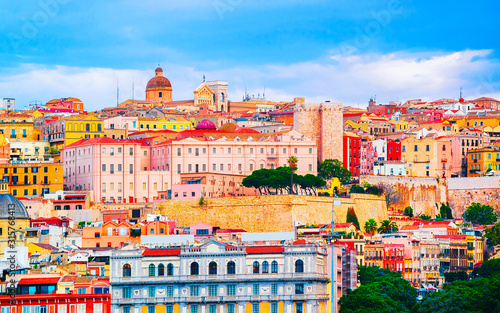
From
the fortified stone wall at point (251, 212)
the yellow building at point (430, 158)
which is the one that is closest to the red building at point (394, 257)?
the fortified stone wall at point (251, 212)

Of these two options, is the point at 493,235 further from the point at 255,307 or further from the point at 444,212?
the point at 255,307

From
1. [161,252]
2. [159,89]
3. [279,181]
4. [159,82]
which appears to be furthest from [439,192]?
[159,89]

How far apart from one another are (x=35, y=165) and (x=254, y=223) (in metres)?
20.8

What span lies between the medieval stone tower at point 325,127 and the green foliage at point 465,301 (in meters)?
49.3

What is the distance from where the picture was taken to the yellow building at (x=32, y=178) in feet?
371

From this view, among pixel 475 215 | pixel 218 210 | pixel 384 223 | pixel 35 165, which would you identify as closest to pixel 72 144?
pixel 35 165

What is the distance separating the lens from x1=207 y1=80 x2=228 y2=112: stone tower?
605 feet

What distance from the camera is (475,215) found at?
119m

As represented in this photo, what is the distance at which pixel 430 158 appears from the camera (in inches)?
5098

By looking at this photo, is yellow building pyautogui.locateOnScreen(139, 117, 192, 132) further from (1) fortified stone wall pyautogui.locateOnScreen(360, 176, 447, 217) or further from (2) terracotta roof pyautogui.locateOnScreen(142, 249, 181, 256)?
(2) terracotta roof pyautogui.locateOnScreen(142, 249, 181, 256)

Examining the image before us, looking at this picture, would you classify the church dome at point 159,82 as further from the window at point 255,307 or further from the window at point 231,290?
the window at point 255,307

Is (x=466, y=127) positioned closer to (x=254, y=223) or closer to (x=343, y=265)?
(x=254, y=223)

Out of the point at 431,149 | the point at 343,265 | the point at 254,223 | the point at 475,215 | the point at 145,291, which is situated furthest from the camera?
the point at 431,149

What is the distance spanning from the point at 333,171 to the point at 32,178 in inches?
1123
